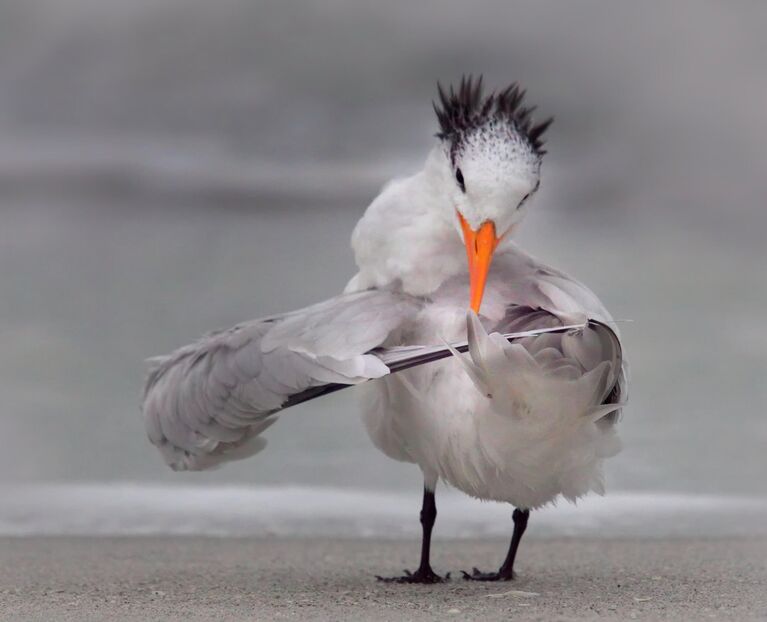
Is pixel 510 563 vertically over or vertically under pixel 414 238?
under

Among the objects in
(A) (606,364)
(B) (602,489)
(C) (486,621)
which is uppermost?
(A) (606,364)

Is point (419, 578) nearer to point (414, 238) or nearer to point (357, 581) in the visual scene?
point (357, 581)

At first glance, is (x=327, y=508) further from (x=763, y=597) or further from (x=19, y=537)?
(x=763, y=597)

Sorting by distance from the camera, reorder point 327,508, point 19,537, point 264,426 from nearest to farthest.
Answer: point 264,426 → point 19,537 → point 327,508

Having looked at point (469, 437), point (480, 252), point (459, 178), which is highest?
point (459, 178)

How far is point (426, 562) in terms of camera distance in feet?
13.1

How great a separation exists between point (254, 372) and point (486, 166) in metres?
0.74

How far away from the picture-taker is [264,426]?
144 inches

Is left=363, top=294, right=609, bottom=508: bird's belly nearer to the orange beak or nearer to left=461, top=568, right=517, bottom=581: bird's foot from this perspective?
the orange beak

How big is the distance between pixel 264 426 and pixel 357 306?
1.46 feet

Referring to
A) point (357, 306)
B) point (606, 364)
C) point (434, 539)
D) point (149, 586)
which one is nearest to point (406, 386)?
point (357, 306)

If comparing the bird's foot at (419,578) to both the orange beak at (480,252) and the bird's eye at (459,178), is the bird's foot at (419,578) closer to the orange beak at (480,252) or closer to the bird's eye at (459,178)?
the orange beak at (480,252)

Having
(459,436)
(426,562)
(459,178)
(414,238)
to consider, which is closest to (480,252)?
(459,178)

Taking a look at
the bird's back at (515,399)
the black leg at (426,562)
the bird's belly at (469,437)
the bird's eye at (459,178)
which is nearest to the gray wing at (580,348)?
the bird's back at (515,399)
